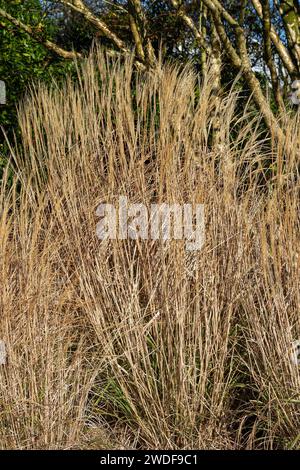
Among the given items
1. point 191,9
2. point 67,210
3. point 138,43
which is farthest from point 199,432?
point 191,9

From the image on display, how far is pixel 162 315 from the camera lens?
290cm

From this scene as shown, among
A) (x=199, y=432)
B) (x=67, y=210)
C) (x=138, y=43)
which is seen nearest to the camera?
(x=199, y=432)

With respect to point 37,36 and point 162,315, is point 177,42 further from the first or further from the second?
point 162,315

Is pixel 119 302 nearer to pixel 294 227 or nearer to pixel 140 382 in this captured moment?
pixel 140 382

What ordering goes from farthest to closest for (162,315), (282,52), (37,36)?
1. (37,36)
2. (282,52)
3. (162,315)

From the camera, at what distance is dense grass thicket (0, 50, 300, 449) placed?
276cm

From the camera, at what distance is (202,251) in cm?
302

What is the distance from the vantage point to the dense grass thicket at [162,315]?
109 inches

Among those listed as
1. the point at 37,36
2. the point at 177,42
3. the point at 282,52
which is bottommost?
the point at 282,52

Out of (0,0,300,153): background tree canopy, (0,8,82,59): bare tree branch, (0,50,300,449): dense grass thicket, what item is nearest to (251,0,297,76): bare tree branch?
(0,0,300,153): background tree canopy

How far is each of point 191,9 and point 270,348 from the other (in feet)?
14.1

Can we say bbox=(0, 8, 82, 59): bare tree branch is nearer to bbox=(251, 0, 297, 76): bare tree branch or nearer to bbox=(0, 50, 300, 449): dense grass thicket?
bbox=(251, 0, 297, 76): bare tree branch

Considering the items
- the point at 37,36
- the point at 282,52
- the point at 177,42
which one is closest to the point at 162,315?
the point at 282,52

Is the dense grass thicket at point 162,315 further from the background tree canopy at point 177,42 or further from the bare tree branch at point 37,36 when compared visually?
the bare tree branch at point 37,36
